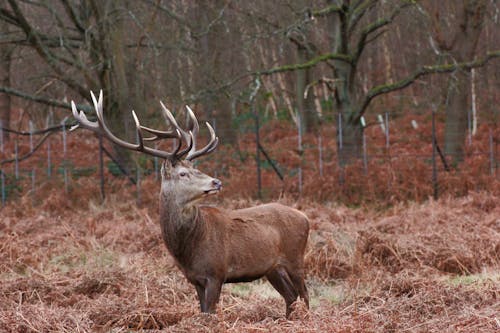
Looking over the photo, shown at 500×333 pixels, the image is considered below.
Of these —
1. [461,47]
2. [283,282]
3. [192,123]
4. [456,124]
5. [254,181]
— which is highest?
[461,47]

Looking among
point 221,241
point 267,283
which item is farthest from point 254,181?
point 221,241

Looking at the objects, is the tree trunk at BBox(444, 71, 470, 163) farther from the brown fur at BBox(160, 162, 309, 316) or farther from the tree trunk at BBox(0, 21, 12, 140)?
the brown fur at BBox(160, 162, 309, 316)

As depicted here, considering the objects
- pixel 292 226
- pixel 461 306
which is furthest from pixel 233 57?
pixel 461 306

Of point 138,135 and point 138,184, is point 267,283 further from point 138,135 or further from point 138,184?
point 138,184

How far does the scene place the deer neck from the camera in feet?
24.5

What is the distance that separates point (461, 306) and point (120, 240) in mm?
6298

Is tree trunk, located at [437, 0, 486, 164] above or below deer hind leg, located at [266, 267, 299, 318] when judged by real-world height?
above

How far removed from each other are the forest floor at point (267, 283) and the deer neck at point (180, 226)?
557 millimetres

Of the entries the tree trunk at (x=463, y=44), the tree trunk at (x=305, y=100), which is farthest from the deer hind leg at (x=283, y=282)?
the tree trunk at (x=305, y=100)

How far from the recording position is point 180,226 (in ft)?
24.6

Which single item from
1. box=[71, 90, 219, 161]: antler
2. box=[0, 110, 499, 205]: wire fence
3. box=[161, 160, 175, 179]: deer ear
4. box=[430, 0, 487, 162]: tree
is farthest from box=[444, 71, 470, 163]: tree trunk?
box=[161, 160, 175, 179]: deer ear

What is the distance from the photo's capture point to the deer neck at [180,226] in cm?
747

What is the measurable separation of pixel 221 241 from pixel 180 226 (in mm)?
438

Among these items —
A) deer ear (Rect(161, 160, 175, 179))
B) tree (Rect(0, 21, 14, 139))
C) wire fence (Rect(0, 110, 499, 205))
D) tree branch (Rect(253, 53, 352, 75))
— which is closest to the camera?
deer ear (Rect(161, 160, 175, 179))
